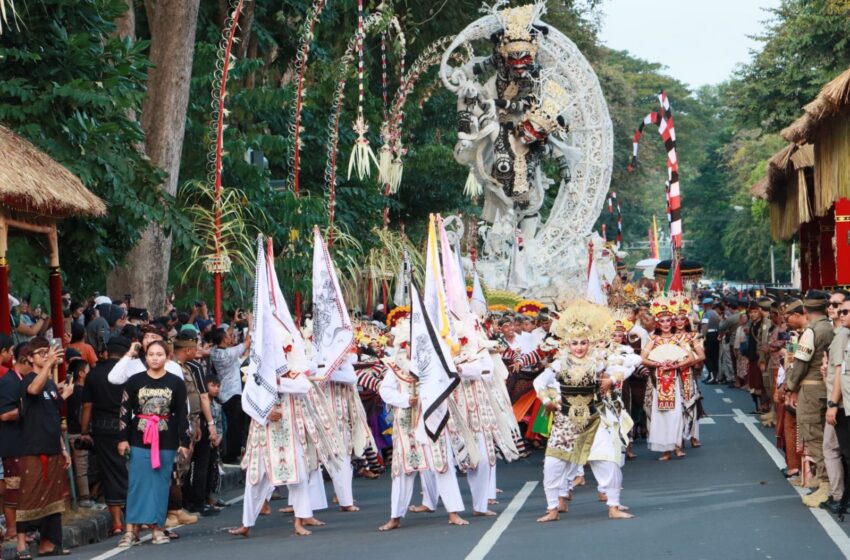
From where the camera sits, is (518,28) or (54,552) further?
(518,28)

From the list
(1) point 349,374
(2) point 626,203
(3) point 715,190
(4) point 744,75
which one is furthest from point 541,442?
(3) point 715,190

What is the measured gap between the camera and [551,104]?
35844 mm

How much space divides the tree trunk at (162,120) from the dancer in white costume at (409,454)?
28.3ft

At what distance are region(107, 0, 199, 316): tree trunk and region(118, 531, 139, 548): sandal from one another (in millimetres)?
8978

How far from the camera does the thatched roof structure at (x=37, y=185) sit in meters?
14.5

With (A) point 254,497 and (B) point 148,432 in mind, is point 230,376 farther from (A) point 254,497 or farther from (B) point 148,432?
(B) point 148,432

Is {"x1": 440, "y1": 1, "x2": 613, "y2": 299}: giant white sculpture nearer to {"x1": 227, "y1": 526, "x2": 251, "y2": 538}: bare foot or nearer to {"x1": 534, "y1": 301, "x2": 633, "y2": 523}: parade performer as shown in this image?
{"x1": 534, "y1": 301, "x2": 633, "y2": 523}: parade performer

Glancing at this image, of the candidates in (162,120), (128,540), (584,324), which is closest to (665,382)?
(584,324)

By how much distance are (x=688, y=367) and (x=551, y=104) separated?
17.2 meters

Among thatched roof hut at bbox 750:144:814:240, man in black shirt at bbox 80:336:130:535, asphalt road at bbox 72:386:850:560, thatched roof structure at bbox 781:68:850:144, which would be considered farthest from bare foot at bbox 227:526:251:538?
thatched roof hut at bbox 750:144:814:240

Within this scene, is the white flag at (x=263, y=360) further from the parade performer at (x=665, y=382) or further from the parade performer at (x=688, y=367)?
the parade performer at (x=688, y=367)

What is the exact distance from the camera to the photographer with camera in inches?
687

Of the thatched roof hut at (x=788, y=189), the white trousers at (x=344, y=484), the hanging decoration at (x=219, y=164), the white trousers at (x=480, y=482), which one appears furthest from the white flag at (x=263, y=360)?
the thatched roof hut at (x=788, y=189)

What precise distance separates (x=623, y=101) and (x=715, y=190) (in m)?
27.1
